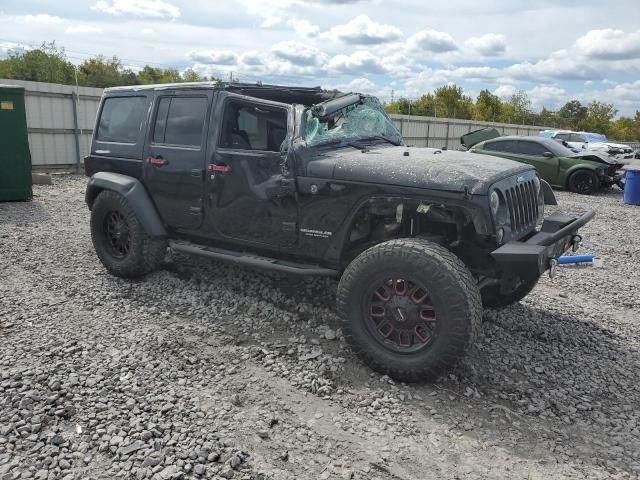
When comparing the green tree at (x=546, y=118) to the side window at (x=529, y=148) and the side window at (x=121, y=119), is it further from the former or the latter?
the side window at (x=121, y=119)

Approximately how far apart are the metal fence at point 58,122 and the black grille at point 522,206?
13.4m

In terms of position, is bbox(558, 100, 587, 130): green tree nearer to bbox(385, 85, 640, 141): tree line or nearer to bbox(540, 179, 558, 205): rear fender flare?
bbox(385, 85, 640, 141): tree line

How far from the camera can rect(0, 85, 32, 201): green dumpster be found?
10148mm

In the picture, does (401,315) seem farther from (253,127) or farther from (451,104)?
(451,104)

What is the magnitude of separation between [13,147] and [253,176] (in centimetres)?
791

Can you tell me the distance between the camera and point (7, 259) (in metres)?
6.38

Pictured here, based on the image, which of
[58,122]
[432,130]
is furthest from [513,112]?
[58,122]

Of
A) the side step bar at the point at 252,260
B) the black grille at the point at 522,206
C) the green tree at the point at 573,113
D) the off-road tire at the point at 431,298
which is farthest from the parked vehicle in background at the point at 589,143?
the green tree at the point at 573,113

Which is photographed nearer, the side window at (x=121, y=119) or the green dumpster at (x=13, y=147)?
the side window at (x=121, y=119)

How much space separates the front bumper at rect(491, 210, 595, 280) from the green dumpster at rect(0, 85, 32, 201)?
9.64 meters

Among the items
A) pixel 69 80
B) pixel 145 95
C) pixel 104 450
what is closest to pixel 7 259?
pixel 145 95


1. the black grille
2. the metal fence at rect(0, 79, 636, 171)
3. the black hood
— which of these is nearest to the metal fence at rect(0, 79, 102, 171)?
the metal fence at rect(0, 79, 636, 171)

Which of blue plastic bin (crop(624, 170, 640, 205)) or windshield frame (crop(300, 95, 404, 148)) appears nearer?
windshield frame (crop(300, 95, 404, 148))

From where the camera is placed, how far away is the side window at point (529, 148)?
563 inches
